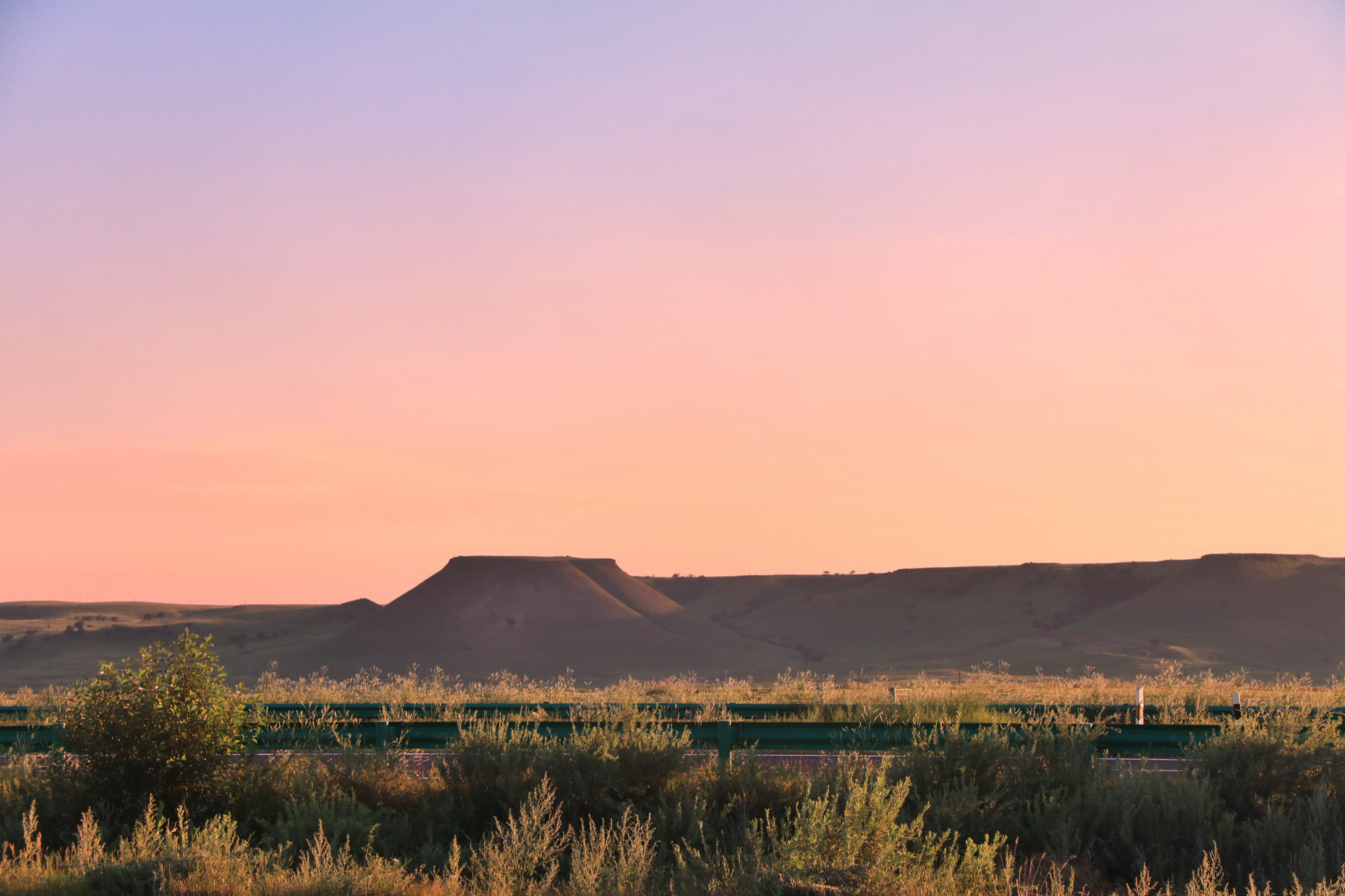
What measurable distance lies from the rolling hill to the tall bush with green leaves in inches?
1894

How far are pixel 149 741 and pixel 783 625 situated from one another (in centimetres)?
8183

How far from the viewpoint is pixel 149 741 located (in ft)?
36.0

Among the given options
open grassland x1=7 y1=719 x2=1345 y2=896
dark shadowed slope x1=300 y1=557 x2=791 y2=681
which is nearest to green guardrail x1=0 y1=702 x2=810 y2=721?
open grassland x1=7 y1=719 x2=1345 y2=896

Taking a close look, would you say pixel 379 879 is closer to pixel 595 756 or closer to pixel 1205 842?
pixel 595 756

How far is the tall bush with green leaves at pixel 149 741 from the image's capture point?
1095cm

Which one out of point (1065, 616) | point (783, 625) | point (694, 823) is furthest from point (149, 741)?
point (783, 625)

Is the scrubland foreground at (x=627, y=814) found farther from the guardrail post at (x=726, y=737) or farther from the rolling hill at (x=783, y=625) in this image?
the rolling hill at (x=783, y=625)

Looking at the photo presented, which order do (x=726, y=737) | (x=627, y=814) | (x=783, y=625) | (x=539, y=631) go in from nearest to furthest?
(x=627, y=814)
(x=726, y=737)
(x=539, y=631)
(x=783, y=625)

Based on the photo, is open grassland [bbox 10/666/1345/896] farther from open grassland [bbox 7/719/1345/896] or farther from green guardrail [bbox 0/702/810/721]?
green guardrail [bbox 0/702/810/721]

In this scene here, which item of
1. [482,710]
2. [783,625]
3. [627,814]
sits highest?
[627,814]

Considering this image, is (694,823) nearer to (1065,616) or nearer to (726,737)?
(726,737)

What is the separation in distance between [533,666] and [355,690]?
151 feet

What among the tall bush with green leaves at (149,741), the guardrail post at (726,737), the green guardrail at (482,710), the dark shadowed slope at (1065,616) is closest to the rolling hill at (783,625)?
the dark shadowed slope at (1065,616)

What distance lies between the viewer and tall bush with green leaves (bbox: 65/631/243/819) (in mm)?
10953
